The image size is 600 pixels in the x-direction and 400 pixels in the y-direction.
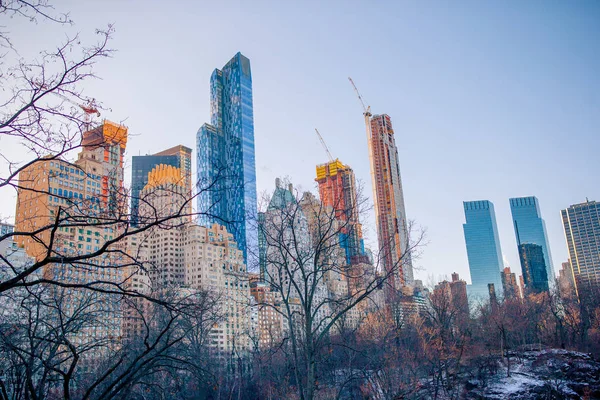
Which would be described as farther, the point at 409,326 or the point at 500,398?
the point at 409,326

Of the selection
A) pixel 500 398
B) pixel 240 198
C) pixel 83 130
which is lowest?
pixel 500 398

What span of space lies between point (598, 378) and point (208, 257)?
88062 millimetres

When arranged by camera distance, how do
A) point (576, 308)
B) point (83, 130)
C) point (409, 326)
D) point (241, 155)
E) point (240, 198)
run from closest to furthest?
point (83, 130)
point (409, 326)
point (576, 308)
point (240, 198)
point (241, 155)

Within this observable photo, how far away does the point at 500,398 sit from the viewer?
1291 inches

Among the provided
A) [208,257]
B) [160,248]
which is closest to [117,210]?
[208,257]

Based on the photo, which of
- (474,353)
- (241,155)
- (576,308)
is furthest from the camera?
(241,155)

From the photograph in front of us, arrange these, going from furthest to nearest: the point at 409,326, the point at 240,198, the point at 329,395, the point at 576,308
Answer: the point at 240,198 < the point at 576,308 < the point at 409,326 < the point at 329,395

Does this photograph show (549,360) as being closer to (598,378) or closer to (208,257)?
(598,378)

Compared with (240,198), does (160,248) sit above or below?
below

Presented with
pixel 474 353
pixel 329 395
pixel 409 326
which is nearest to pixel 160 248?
pixel 409 326

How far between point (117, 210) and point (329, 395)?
2497 centimetres

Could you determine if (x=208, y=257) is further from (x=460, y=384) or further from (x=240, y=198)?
(x=460, y=384)

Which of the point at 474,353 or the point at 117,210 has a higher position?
the point at 117,210

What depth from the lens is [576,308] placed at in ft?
207
